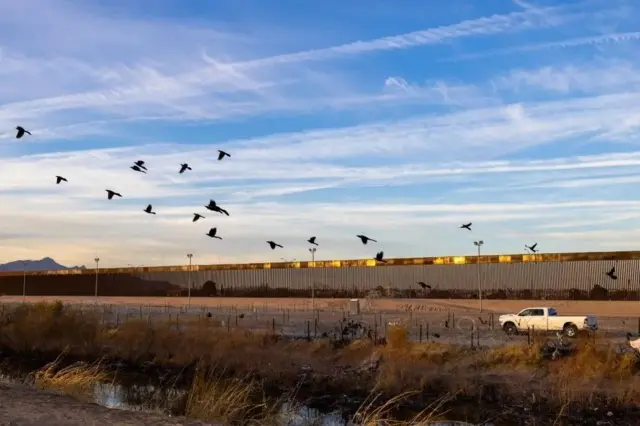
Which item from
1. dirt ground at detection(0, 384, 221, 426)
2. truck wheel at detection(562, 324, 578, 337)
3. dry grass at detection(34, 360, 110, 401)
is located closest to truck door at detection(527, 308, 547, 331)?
truck wheel at detection(562, 324, 578, 337)

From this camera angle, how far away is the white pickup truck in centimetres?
4159

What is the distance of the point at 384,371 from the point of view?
90.7 ft

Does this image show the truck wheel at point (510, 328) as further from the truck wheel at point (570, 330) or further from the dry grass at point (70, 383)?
the dry grass at point (70, 383)

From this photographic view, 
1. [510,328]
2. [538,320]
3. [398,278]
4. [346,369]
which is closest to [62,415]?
[346,369]

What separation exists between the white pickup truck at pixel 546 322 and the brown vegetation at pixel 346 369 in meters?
10.5

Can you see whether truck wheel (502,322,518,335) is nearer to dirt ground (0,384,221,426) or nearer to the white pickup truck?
the white pickup truck

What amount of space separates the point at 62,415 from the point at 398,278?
6787 centimetres

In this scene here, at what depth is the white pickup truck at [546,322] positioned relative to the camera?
41.6 m

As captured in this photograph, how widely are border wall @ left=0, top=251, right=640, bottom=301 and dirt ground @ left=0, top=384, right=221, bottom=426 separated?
5197cm

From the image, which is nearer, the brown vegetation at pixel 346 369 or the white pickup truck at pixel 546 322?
the brown vegetation at pixel 346 369

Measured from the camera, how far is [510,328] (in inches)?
1734

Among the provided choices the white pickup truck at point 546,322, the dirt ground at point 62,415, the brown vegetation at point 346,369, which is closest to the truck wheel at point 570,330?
the white pickup truck at point 546,322

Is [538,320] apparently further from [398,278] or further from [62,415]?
[398,278]

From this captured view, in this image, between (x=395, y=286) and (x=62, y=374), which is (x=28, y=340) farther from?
(x=395, y=286)
